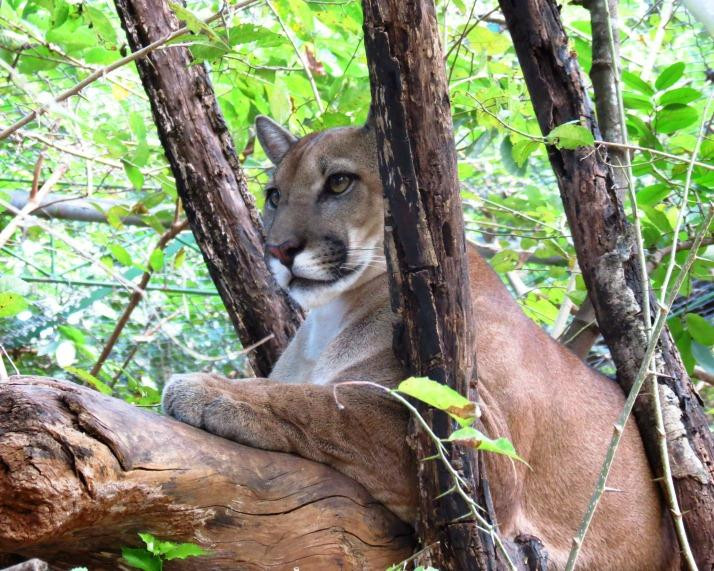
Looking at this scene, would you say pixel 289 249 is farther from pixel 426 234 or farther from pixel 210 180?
pixel 426 234

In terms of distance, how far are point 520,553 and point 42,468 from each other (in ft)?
5.30

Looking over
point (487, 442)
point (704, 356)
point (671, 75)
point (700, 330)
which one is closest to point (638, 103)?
point (671, 75)

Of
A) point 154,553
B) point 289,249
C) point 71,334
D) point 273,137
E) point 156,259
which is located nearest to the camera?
point 154,553

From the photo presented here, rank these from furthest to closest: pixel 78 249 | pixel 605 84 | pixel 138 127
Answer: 1. pixel 138 127
2. pixel 605 84
3. pixel 78 249

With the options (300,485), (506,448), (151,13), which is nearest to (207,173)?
(151,13)

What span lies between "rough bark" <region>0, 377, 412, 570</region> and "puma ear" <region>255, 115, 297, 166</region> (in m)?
2.03

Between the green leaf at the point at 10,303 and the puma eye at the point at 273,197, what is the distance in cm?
140

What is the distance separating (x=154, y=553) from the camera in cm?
265

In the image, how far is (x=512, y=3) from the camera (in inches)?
140

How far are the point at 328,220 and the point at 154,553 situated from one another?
1726 millimetres

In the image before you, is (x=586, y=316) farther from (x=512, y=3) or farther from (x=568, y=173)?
(x=512, y=3)

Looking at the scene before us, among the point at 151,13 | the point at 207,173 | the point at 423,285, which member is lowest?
the point at 423,285

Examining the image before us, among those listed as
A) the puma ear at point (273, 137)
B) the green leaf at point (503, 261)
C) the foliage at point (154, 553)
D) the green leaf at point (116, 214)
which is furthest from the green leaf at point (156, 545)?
the green leaf at point (503, 261)

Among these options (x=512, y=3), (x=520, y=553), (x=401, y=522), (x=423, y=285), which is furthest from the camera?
(x=512, y=3)
